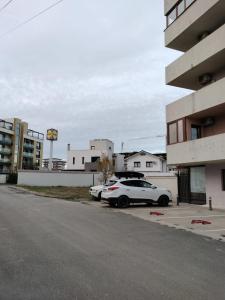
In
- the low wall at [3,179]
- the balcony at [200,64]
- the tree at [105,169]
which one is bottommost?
the low wall at [3,179]

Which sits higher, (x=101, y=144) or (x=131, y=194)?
(x=101, y=144)

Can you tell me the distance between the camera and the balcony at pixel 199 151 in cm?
1745

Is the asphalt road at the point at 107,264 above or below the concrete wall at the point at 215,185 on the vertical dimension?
below

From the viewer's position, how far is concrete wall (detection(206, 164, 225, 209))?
20023mm

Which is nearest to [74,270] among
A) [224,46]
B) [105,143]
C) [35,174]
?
[224,46]

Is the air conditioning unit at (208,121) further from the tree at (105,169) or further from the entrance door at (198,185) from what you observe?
the tree at (105,169)

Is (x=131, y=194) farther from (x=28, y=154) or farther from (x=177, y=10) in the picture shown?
(x=28, y=154)

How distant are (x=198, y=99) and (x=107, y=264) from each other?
15019 millimetres

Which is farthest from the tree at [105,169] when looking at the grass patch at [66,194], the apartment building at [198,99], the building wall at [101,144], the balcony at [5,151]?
the balcony at [5,151]

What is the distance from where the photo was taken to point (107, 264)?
667 centimetres

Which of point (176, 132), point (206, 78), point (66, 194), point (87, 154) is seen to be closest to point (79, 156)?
point (87, 154)

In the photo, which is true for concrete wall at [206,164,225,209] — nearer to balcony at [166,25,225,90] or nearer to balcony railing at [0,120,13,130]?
balcony at [166,25,225,90]

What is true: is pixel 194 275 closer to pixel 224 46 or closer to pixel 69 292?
pixel 69 292

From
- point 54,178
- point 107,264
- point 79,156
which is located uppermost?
point 79,156
